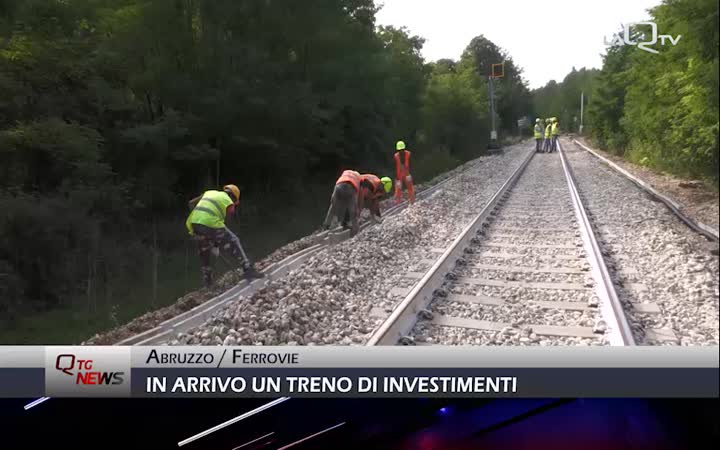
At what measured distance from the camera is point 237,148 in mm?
2256

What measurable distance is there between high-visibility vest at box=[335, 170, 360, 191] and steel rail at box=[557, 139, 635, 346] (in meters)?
1.39

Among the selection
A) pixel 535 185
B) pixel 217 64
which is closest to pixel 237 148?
pixel 217 64

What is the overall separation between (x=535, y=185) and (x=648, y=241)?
5.40ft

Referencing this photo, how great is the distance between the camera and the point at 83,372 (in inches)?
71.6

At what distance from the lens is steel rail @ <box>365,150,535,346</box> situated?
7.37 feet

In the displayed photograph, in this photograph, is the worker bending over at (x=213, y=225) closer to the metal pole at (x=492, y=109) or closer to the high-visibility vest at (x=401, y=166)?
the metal pole at (x=492, y=109)

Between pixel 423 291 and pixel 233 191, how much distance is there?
1.21 meters

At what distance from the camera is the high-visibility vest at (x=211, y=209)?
229 centimetres

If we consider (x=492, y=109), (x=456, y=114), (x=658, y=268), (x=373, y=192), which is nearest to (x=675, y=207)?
(x=658, y=268)

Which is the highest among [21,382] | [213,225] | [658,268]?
[213,225]

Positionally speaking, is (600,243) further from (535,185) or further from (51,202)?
(51,202)

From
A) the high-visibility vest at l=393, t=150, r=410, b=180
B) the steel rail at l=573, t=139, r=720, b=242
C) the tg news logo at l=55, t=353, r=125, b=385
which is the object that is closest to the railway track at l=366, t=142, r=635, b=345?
the steel rail at l=573, t=139, r=720, b=242

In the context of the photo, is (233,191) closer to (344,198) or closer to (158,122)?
(158,122)

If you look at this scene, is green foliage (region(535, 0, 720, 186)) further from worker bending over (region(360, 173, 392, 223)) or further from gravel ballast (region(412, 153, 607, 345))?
worker bending over (region(360, 173, 392, 223))
